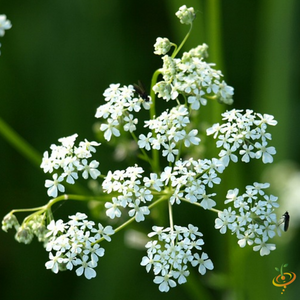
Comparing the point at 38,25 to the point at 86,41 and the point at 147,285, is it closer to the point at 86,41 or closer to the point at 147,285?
the point at 86,41

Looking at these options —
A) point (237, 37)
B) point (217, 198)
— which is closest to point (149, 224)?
point (217, 198)

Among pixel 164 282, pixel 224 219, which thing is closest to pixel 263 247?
pixel 224 219

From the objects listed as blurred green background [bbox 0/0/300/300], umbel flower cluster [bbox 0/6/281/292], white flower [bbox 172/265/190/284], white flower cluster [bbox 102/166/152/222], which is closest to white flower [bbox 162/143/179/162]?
umbel flower cluster [bbox 0/6/281/292]

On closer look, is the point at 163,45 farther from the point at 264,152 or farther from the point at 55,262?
the point at 55,262

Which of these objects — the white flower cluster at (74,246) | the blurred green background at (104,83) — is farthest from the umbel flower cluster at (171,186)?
the blurred green background at (104,83)

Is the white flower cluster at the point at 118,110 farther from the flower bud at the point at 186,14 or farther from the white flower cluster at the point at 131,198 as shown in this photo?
the flower bud at the point at 186,14

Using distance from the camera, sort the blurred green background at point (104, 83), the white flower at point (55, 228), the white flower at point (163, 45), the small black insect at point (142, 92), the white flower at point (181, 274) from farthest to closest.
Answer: the blurred green background at point (104, 83), the small black insect at point (142, 92), the white flower at point (163, 45), the white flower at point (55, 228), the white flower at point (181, 274)

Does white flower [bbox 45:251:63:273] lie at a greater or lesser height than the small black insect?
lesser

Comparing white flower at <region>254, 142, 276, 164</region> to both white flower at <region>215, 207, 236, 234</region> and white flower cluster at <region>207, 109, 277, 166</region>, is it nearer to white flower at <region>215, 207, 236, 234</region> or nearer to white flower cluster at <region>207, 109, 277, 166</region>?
white flower cluster at <region>207, 109, 277, 166</region>
